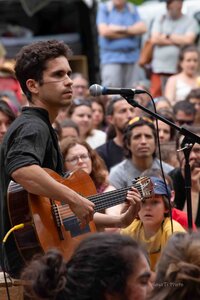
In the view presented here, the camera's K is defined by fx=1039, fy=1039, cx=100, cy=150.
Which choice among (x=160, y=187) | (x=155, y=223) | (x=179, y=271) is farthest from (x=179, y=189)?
(x=179, y=271)

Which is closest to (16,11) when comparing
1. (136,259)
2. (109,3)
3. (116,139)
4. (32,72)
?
(109,3)

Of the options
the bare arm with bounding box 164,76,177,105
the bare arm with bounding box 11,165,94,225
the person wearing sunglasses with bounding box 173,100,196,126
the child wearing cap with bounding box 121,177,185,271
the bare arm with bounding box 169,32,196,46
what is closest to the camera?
the bare arm with bounding box 11,165,94,225

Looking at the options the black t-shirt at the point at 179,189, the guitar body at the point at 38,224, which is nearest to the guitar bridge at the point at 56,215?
the guitar body at the point at 38,224

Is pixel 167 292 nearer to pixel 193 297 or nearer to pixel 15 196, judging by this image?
pixel 193 297

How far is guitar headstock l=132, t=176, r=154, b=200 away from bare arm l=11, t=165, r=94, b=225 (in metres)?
0.75

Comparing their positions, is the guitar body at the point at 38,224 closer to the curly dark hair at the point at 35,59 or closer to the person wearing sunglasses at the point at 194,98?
the curly dark hair at the point at 35,59

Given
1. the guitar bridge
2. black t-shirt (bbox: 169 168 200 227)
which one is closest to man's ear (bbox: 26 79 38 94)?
the guitar bridge

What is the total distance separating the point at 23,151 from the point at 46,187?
229 millimetres

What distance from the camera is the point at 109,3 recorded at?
14.2m

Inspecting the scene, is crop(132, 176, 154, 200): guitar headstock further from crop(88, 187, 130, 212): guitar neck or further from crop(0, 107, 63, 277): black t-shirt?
crop(0, 107, 63, 277): black t-shirt

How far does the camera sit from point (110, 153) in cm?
1014

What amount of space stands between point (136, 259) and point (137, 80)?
10470 millimetres

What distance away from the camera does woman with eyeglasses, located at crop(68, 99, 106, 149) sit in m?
11.2

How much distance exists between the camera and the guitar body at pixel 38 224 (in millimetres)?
5605
